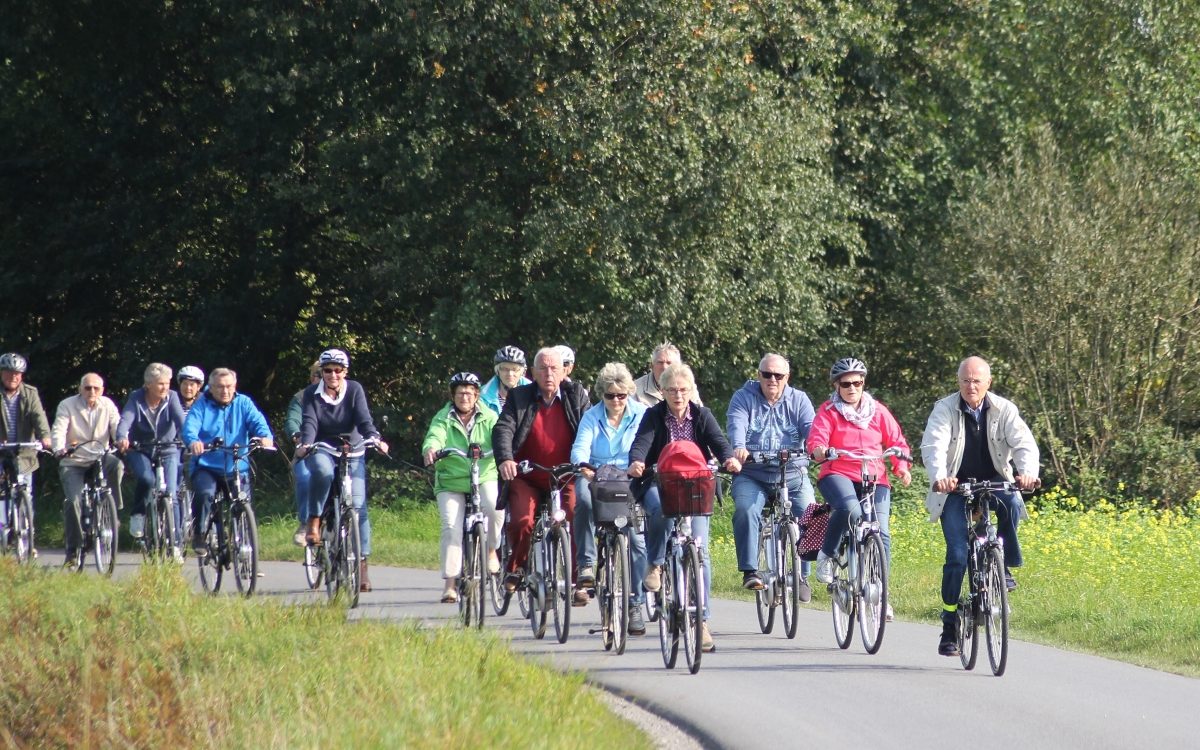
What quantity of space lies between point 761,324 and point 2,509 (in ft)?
36.9

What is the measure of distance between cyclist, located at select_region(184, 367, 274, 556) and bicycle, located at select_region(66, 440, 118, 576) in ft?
5.12

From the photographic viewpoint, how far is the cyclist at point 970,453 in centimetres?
1037

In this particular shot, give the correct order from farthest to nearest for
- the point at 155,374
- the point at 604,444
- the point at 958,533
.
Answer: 1. the point at 155,374
2. the point at 604,444
3. the point at 958,533

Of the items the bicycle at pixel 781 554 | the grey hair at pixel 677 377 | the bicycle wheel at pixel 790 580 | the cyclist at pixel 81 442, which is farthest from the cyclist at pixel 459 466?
the cyclist at pixel 81 442

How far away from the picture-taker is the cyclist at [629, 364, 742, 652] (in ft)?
36.1

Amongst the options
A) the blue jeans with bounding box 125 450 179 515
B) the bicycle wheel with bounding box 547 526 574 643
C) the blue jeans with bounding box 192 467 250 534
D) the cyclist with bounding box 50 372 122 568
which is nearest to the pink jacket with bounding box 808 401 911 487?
the bicycle wheel with bounding box 547 526 574 643

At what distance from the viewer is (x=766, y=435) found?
12016 mm

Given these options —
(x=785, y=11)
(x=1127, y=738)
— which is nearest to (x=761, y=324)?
(x=785, y=11)

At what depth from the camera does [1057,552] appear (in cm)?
1658

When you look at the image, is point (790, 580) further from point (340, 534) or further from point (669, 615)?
point (340, 534)

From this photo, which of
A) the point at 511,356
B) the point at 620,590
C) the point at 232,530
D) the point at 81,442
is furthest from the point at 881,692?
the point at 81,442

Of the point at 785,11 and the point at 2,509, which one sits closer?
the point at 2,509

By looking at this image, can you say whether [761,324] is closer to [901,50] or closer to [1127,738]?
[901,50]

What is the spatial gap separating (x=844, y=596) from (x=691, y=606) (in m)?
1.57
